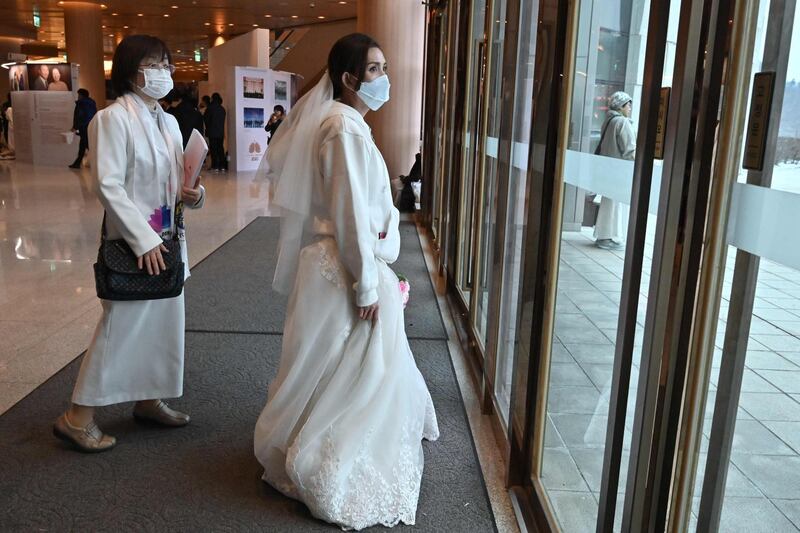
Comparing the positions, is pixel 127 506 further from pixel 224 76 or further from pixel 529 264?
pixel 224 76

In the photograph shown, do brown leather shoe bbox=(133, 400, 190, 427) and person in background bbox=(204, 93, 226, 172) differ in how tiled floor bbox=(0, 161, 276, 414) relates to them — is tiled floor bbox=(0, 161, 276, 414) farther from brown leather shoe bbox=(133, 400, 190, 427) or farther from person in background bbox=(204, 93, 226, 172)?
person in background bbox=(204, 93, 226, 172)

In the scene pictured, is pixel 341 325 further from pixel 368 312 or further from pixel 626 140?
pixel 626 140

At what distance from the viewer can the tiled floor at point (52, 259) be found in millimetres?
3643

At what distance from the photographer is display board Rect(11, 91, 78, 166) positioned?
16.2m

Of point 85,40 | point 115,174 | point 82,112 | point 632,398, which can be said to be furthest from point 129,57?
point 85,40

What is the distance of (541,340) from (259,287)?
3.39 metres

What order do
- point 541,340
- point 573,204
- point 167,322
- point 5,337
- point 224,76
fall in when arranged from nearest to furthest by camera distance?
point 573,204 < point 541,340 < point 167,322 < point 5,337 < point 224,76

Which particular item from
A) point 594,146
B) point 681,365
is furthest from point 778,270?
point 594,146

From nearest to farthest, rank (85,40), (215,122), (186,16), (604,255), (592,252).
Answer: (604,255) < (592,252) < (215,122) < (85,40) < (186,16)

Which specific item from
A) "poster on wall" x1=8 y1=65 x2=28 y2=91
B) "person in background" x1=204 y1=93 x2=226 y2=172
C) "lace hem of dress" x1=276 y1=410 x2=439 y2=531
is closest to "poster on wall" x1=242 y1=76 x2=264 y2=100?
"person in background" x1=204 y1=93 x2=226 y2=172

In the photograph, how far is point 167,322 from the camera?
2744 mm

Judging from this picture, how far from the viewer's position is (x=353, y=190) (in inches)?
85.2

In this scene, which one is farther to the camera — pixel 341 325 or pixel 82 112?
pixel 82 112

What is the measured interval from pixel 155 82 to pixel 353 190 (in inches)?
37.9
